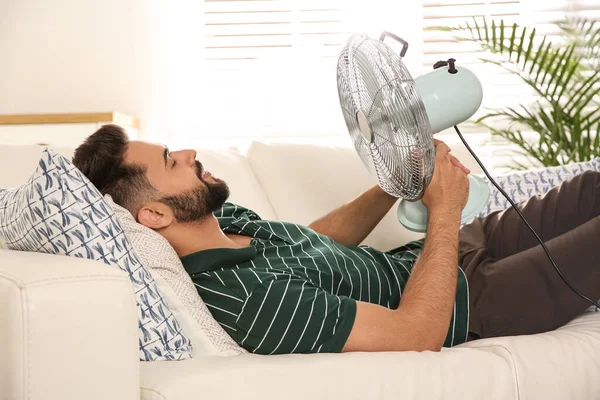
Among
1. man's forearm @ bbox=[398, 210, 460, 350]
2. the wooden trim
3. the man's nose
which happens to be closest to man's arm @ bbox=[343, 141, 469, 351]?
man's forearm @ bbox=[398, 210, 460, 350]

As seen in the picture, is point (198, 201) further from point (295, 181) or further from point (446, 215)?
point (295, 181)

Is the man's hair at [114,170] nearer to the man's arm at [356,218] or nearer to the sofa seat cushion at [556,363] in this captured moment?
the man's arm at [356,218]

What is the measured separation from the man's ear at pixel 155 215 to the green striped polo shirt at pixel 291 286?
130mm

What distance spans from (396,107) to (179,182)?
505mm

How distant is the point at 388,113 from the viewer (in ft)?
4.19

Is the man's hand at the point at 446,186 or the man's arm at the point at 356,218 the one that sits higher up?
the man's hand at the point at 446,186

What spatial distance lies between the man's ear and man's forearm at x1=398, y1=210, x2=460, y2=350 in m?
0.49

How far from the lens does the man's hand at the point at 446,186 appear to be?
59.7 inches

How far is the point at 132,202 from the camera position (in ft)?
4.85

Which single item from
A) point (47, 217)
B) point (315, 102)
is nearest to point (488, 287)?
point (47, 217)

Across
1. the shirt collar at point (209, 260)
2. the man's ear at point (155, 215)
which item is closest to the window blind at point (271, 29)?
the man's ear at point (155, 215)

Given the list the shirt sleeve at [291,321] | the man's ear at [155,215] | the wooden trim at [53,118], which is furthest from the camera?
A: the wooden trim at [53,118]

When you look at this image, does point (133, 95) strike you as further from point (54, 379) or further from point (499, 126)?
point (54, 379)

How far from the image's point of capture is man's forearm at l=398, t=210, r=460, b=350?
1.31 metres
